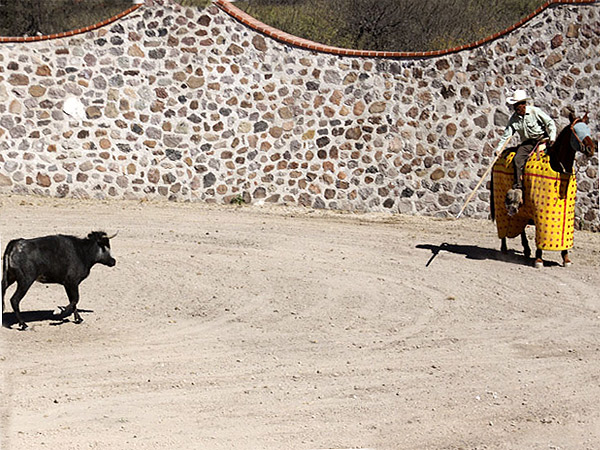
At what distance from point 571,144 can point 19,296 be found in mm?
6965

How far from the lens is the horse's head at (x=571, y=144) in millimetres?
13102

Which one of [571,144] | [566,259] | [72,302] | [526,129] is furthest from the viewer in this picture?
[566,259]

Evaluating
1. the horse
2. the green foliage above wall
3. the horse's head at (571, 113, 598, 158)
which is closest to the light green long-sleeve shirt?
the horse

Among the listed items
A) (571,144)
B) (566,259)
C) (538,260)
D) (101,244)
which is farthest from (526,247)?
(101,244)

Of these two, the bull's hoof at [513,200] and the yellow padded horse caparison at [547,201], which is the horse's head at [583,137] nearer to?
the yellow padded horse caparison at [547,201]

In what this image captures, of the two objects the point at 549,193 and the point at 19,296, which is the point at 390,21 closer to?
the point at 549,193

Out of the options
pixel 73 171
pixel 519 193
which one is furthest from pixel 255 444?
pixel 73 171

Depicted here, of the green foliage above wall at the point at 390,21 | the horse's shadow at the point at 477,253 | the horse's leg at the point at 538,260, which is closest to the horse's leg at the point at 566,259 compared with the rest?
the horse's leg at the point at 538,260

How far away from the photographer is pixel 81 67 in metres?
17.2

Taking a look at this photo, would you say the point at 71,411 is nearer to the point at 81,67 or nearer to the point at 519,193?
the point at 519,193

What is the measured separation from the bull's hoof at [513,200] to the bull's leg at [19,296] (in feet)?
20.8

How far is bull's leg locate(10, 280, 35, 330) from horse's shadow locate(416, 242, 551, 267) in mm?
5819

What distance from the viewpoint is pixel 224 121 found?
1719cm

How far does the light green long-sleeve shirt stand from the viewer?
13914mm
